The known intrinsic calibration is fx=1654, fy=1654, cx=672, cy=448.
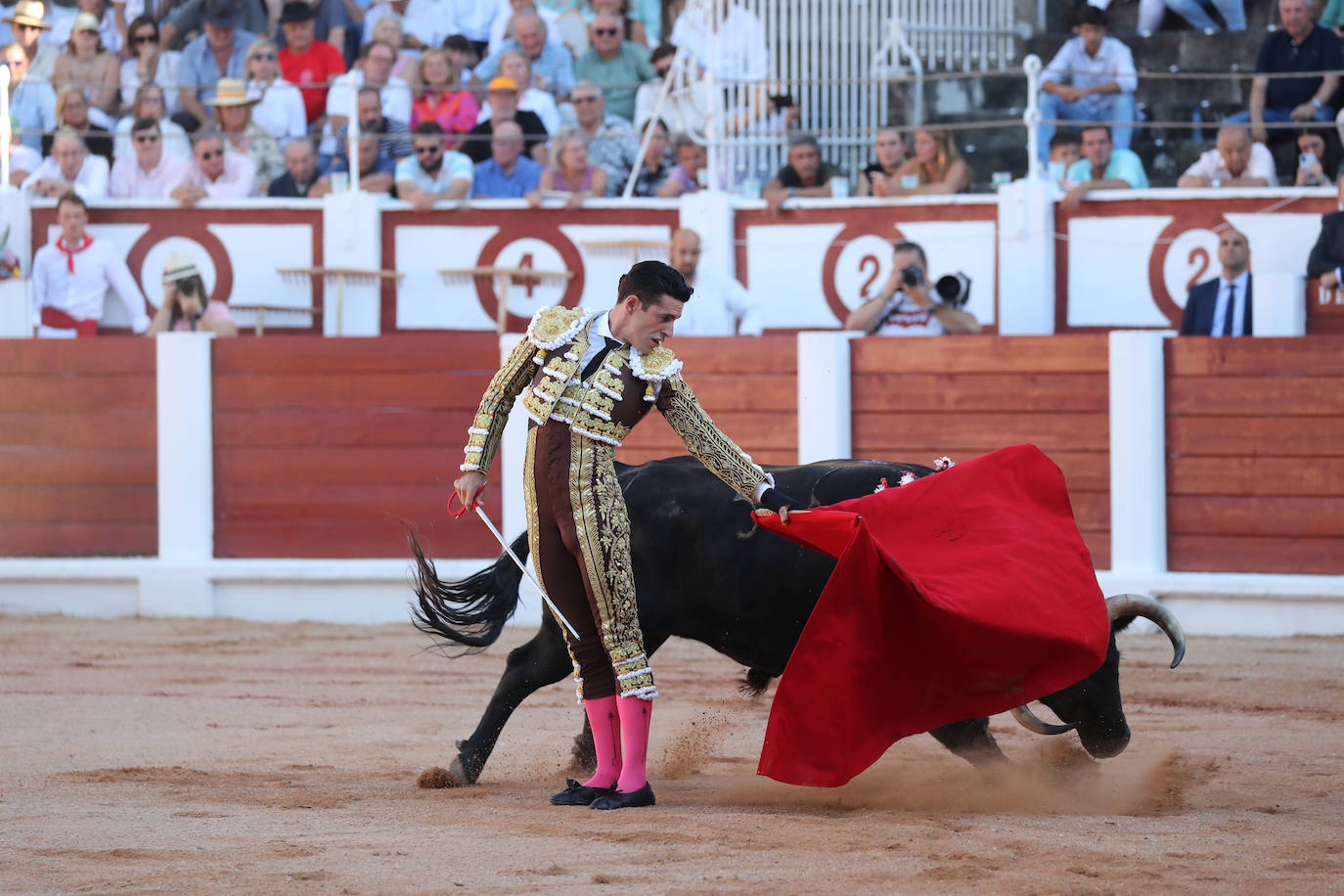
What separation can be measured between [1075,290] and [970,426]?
1531 mm

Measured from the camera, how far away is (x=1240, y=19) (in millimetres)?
8727

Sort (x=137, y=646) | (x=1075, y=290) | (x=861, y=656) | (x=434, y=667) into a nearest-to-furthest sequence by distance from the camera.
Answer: (x=861, y=656) → (x=434, y=667) → (x=137, y=646) → (x=1075, y=290)

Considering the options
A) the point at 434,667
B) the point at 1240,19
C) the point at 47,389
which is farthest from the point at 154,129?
the point at 1240,19

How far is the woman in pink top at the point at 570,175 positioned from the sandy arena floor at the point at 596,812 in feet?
9.65

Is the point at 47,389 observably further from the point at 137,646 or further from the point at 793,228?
the point at 793,228

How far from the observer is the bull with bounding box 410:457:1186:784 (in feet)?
12.1

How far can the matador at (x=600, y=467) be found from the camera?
336cm

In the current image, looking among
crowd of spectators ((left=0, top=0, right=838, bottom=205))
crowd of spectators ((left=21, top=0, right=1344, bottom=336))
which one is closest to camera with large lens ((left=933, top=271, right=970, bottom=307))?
crowd of spectators ((left=21, top=0, right=1344, bottom=336))

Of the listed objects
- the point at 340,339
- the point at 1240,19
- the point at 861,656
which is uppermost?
the point at 1240,19

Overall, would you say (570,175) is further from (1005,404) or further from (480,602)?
(480,602)

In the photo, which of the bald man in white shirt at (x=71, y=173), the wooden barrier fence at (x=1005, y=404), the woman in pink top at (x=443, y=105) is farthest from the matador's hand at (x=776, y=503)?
the bald man in white shirt at (x=71, y=173)

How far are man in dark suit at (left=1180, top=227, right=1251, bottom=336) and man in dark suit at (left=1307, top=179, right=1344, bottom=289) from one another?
A: 45 cm

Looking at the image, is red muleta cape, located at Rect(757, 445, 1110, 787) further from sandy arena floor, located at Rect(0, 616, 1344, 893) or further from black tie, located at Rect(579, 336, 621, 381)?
black tie, located at Rect(579, 336, 621, 381)

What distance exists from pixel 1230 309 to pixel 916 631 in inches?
152
